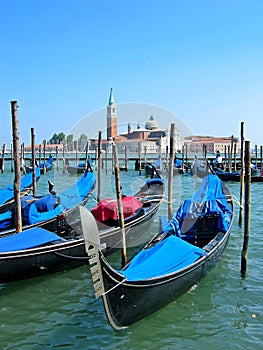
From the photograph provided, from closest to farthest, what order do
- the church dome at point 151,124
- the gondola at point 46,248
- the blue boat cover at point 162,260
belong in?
the blue boat cover at point 162,260 < the gondola at point 46,248 < the church dome at point 151,124

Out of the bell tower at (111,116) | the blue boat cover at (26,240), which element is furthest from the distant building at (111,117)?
the blue boat cover at (26,240)

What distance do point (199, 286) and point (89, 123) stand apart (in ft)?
7.87

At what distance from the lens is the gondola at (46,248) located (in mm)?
3947

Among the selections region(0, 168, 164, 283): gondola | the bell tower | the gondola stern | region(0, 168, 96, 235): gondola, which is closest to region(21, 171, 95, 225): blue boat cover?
region(0, 168, 96, 235): gondola

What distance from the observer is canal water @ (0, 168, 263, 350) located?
303 cm

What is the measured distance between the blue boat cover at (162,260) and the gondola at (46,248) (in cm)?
38

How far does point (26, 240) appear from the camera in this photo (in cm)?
411

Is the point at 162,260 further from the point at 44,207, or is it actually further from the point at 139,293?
the point at 44,207

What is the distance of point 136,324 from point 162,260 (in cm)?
59

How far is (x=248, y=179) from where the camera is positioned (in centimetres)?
453

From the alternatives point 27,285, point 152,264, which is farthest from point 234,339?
point 27,285

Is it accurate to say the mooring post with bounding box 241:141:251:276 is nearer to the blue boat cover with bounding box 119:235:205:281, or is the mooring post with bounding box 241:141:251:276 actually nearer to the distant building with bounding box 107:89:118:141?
the blue boat cover with bounding box 119:235:205:281

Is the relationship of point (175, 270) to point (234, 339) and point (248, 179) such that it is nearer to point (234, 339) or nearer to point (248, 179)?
point (234, 339)

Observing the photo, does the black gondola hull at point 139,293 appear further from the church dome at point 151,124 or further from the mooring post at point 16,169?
the mooring post at point 16,169
